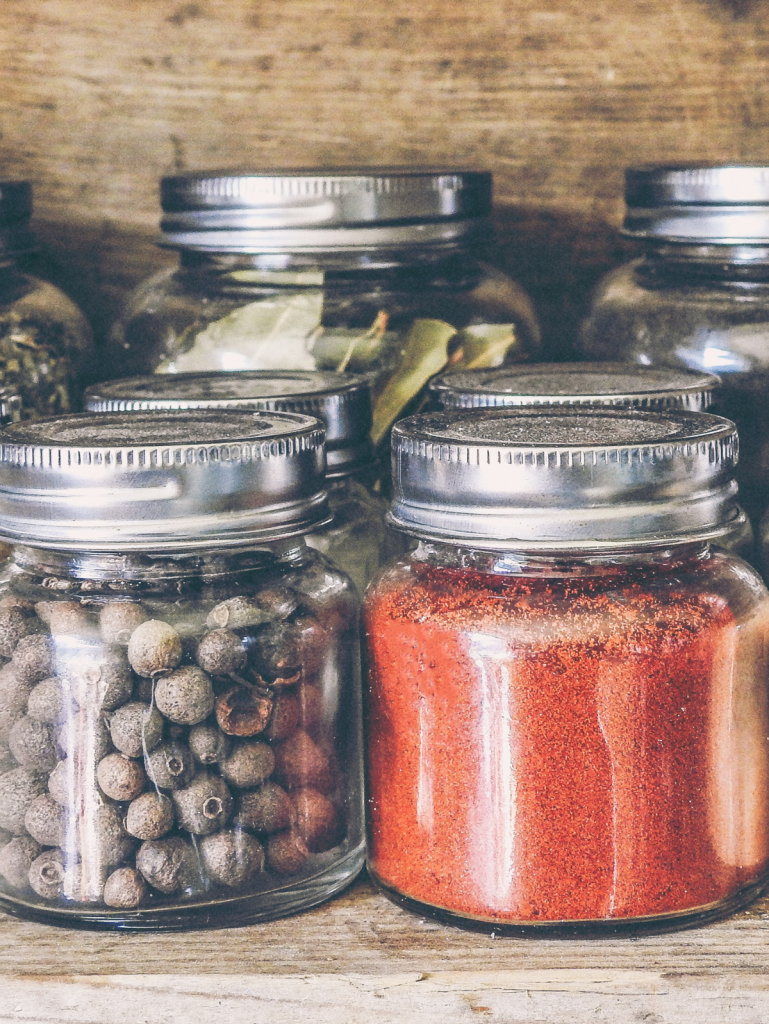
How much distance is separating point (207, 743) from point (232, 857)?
6 centimetres

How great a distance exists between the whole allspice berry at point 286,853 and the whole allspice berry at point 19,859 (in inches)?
4.0

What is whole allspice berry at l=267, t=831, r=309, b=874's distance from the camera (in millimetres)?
586

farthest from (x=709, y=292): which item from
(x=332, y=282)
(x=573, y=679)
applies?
(x=573, y=679)

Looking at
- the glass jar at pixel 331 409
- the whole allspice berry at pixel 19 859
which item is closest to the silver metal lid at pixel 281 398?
the glass jar at pixel 331 409

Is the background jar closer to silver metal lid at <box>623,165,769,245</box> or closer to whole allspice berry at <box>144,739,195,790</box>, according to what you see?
silver metal lid at <box>623,165,769,245</box>

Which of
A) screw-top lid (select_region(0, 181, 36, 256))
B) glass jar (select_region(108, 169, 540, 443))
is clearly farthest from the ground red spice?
screw-top lid (select_region(0, 181, 36, 256))

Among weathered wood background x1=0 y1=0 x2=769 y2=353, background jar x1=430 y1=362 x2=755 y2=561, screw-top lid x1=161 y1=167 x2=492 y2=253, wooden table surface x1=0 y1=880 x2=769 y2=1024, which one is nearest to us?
wooden table surface x1=0 y1=880 x2=769 y2=1024

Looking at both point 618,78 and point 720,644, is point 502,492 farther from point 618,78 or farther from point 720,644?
point 618,78

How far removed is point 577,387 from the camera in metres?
0.70

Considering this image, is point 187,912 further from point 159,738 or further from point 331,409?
point 331,409

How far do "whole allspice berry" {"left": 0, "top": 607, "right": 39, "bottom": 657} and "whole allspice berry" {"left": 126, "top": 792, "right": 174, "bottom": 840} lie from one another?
89mm

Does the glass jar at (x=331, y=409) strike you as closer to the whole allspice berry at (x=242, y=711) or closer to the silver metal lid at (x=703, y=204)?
the whole allspice berry at (x=242, y=711)

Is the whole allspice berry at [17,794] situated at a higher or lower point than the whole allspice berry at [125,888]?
higher

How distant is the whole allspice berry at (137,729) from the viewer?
55 centimetres
